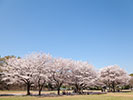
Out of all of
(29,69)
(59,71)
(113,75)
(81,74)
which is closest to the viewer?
(29,69)

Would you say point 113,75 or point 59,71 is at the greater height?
point 59,71

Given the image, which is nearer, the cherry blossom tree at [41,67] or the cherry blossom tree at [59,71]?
the cherry blossom tree at [41,67]

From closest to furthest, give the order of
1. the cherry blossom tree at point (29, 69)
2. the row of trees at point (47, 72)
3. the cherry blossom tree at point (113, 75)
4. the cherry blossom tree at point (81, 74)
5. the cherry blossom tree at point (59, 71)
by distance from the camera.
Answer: the cherry blossom tree at point (29, 69), the row of trees at point (47, 72), the cherry blossom tree at point (59, 71), the cherry blossom tree at point (81, 74), the cherry blossom tree at point (113, 75)

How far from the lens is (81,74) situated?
37375 mm

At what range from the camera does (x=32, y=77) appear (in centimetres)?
3136

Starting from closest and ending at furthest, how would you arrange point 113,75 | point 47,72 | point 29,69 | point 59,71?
point 29,69, point 47,72, point 59,71, point 113,75

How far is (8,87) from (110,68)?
40.5 m

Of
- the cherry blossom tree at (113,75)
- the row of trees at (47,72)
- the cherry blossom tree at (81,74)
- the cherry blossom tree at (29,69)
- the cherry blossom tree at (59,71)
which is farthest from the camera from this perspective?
the cherry blossom tree at (113,75)

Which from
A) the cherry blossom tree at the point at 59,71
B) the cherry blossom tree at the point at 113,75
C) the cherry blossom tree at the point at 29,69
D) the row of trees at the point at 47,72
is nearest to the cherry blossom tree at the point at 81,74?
the row of trees at the point at 47,72

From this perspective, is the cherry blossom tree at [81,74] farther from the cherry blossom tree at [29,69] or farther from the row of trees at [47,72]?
the cherry blossom tree at [29,69]

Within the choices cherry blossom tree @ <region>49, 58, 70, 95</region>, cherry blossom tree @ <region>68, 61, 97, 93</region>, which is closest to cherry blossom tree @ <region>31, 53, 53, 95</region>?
cherry blossom tree @ <region>49, 58, 70, 95</region>

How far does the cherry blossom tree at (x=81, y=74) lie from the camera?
36.0 metres

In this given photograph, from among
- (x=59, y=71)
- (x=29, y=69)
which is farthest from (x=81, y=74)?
(x=29, y=69)

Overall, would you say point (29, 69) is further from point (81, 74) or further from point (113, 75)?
point (113, 75)
